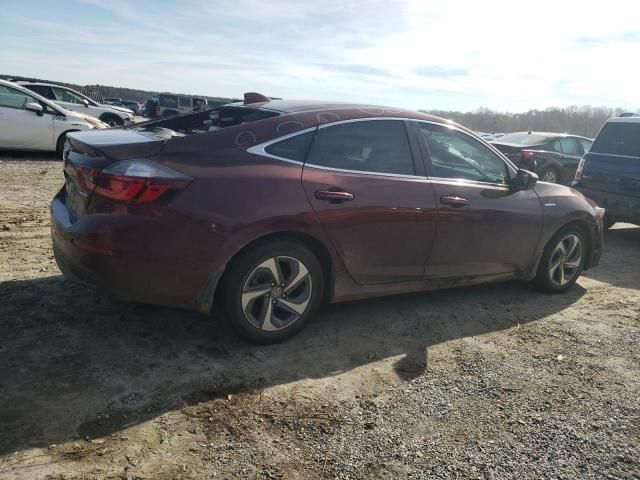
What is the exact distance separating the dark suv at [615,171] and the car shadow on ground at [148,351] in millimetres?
3672

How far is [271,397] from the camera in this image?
9.80 ft

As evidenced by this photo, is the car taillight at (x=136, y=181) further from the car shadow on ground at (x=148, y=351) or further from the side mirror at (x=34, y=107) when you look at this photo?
the side mirror at (x=34, y=107)

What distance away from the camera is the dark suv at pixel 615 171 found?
7359mm

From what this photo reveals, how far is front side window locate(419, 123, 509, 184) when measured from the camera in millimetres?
4212

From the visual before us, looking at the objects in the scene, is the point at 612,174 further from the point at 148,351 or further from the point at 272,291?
the point at 148,351

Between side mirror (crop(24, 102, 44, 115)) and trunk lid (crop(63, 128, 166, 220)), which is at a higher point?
side mirror (crop(24, 102, 44, 115))

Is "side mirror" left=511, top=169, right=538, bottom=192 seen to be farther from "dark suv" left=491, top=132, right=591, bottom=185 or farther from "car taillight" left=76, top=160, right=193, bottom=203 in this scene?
"dark suv" left=491, top=132, right=591, bottom=185

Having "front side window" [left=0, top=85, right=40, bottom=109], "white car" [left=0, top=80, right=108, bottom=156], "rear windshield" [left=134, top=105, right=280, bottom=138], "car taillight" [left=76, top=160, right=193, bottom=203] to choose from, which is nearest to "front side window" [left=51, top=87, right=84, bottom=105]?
"white car" [left=0, top=80, right=108, bottom=156]

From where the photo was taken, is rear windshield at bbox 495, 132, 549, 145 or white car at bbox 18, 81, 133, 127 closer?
rear windshield at bbox 495, 132, 549, 145

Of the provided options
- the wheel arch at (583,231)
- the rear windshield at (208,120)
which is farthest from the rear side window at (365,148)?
the wheel arch at (583,231)

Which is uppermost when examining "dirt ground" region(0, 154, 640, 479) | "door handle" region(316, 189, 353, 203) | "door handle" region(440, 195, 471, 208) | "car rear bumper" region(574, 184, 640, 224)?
"door handle" region(316, 189, 353, 203)

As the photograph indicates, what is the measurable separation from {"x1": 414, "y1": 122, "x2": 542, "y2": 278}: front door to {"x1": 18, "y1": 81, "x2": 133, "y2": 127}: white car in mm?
13624

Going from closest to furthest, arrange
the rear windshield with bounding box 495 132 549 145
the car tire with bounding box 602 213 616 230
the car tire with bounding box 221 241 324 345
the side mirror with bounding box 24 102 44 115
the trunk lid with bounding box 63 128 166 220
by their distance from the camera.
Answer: the trunk lid with bounding box 63 128 166 220 → the car tire with bounding box 221 241 324 345 → the car tire with bounding box 602 213 616 230 → the side mirror with bounding box 24 102 44 115 → the rear windshield with bounding box 495 132 549 145

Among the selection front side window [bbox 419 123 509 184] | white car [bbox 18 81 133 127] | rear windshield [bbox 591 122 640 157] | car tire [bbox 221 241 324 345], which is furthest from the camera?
white car [bbox 18 81 133 127]
